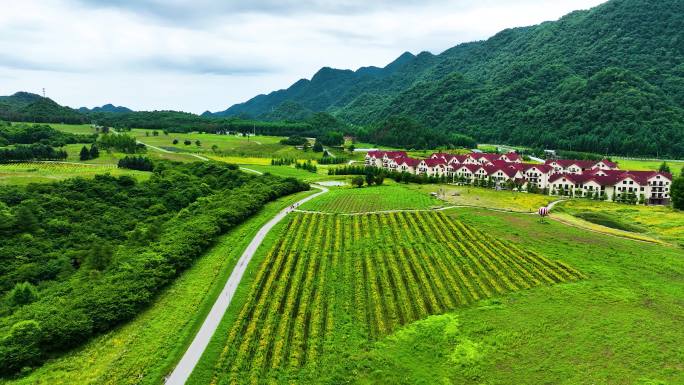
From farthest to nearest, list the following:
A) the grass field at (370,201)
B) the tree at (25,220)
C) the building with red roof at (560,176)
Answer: the building with red roof at (560,176), the grass field at (370,201), the tree at (25,220)

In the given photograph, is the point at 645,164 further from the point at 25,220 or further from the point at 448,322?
the point at 25,220

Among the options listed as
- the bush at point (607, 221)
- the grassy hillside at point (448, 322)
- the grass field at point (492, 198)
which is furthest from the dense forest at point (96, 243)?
the bush at point (607, 221)

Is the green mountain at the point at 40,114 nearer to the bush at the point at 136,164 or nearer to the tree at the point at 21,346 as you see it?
the bush at the point at 136,164

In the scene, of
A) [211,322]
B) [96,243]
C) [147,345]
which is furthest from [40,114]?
[147,345]

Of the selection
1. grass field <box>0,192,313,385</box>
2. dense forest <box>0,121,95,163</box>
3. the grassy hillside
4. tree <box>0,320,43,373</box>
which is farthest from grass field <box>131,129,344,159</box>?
tree <box>0,320,43,373</box>

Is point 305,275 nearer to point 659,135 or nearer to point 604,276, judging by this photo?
point 604,276
